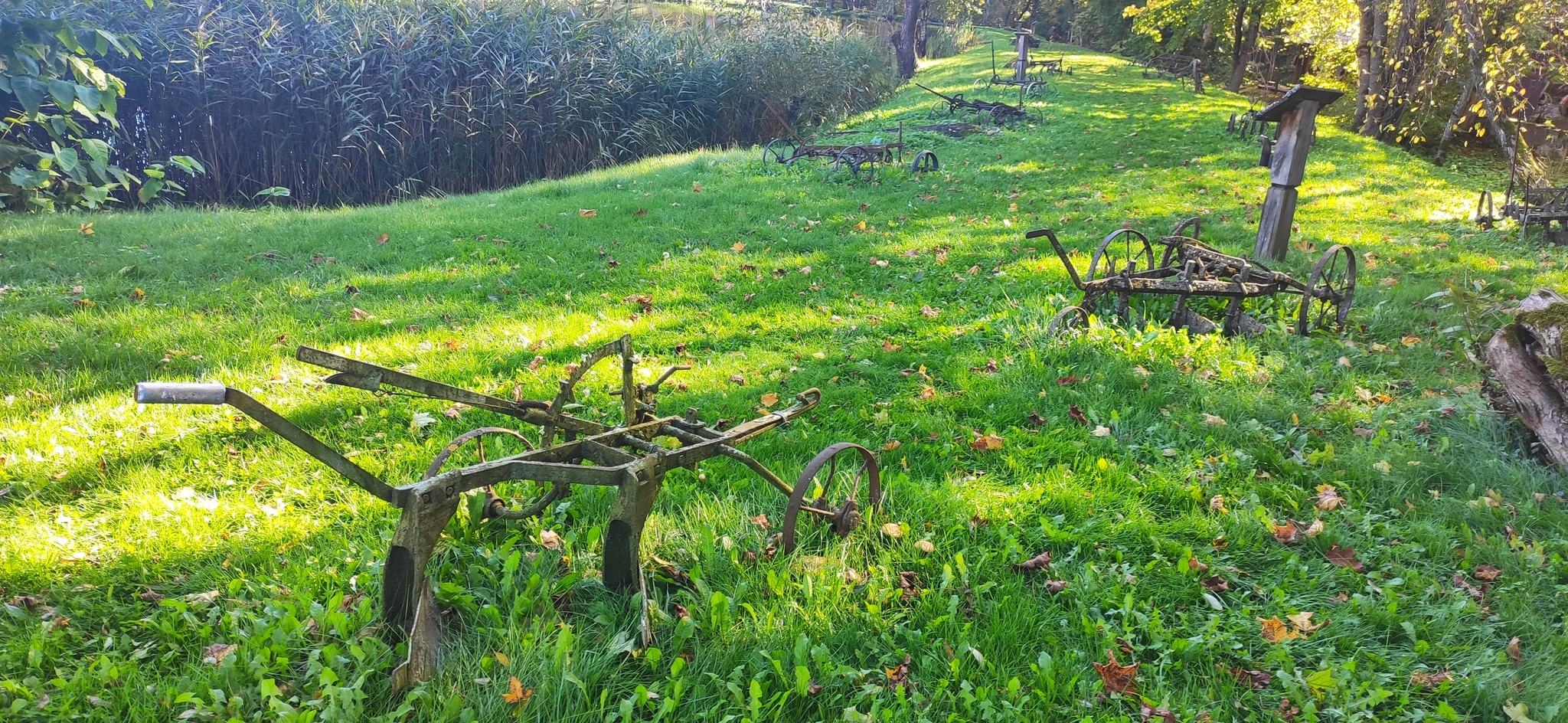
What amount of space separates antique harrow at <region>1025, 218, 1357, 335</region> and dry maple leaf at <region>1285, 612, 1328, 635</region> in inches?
108

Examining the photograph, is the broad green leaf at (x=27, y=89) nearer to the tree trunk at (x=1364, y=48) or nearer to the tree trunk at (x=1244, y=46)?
the tree trunk at (x=1364, y=48)

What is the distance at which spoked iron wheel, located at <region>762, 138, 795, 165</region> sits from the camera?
42.5 ft

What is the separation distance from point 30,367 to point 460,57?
9.08m

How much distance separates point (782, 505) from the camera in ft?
11.2

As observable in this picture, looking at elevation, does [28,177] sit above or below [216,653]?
above

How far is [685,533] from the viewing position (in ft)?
10.2

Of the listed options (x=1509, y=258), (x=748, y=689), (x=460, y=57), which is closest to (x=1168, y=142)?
(x=1509, y=258)

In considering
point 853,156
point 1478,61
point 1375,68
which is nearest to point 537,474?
point 853,156

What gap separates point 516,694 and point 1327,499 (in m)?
3.71

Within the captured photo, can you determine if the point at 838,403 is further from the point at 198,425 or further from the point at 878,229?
the point at 878,229

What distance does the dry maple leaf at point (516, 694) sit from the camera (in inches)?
86.6

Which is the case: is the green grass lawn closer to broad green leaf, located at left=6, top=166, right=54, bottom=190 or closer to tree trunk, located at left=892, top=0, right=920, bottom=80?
broad green leaf, located at left=6, top=166, right=54, bottom=190

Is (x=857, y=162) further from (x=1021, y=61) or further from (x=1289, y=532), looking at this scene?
(x=1021, y=61)

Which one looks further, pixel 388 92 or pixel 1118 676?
pixel 388 92
